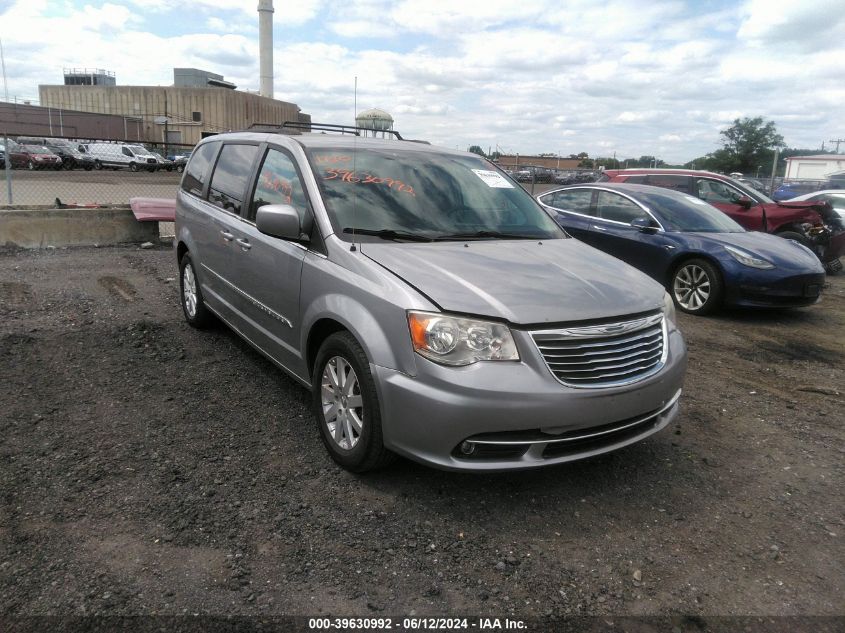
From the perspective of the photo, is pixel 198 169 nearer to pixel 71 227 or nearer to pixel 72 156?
pixel 71 227

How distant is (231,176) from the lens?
16.1 feet

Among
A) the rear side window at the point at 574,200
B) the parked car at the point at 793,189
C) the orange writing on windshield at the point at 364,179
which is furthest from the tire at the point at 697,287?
the parked car at the point at 793,189

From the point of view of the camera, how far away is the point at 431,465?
9.70ft

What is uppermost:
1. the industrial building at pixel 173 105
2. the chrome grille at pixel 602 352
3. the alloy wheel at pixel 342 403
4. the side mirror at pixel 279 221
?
the industrial building at pixel 173 105

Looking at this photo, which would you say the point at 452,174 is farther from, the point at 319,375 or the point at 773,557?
the point at 773,557

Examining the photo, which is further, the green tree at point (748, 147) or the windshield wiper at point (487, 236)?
the green tree at point (748, 147)

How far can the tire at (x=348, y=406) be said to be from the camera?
310cm

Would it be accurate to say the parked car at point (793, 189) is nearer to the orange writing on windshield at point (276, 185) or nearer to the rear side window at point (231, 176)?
the rear side window at point (231, 176)

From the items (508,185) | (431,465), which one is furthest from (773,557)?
(508,185)

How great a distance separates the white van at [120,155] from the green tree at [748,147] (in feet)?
169

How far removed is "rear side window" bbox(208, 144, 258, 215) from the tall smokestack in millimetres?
78110

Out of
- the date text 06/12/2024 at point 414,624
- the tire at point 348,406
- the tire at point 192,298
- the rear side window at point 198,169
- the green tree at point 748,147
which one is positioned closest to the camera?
the date text 06/12/2024 at point 414,624

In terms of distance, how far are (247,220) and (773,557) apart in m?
3.65

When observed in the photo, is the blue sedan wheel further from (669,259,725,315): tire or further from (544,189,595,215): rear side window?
(544,189,595,215): rear side window
